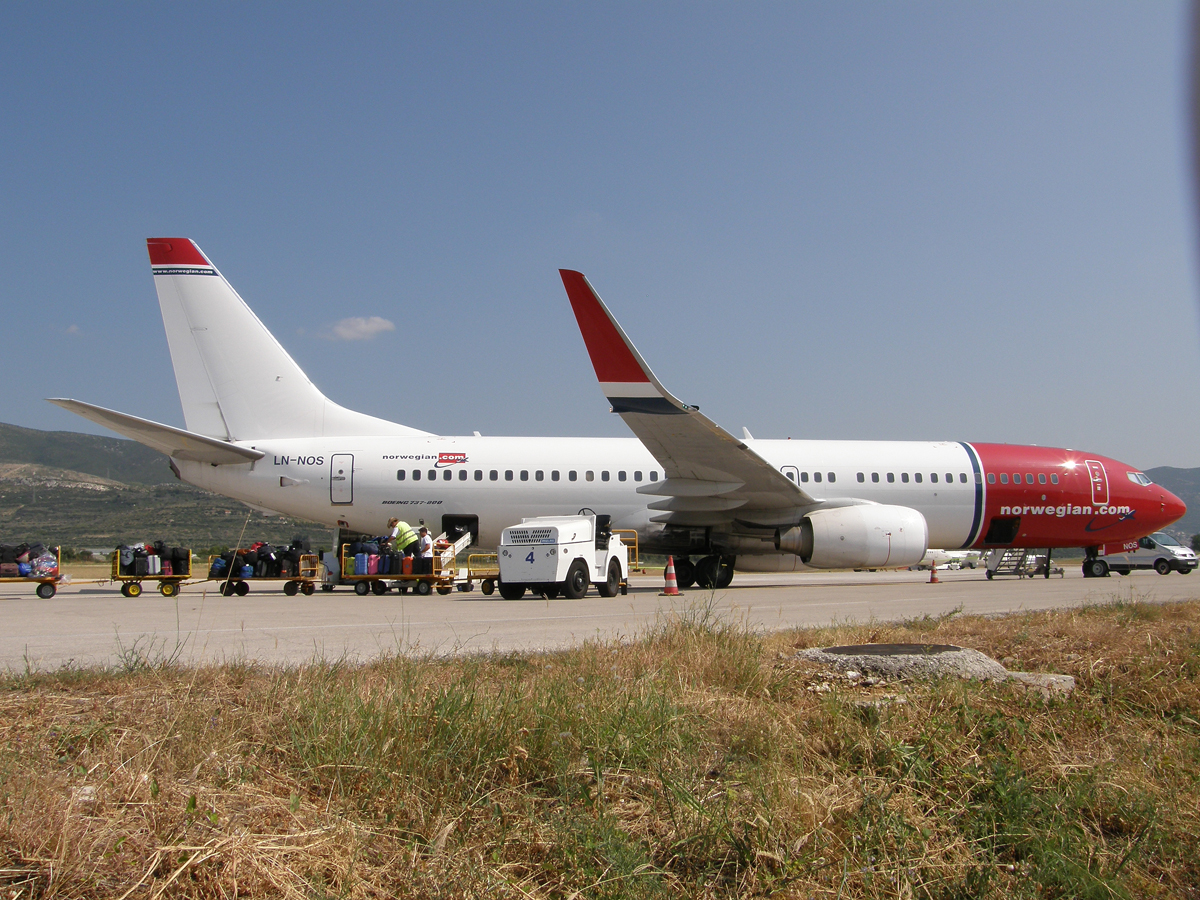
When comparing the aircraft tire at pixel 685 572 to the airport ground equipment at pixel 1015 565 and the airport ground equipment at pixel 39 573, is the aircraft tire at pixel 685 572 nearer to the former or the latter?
the airport ground equipment at pixel 1015 565

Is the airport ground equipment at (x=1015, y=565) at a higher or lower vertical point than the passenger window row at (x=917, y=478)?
lower

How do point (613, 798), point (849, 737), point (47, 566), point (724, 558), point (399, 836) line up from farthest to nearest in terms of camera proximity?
point (724, 558)
point (47, 566)
point (849, 737)
point (613, 798)
point (399, 836)

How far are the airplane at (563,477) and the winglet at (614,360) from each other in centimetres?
141

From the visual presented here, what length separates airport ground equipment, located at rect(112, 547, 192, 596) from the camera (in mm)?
16547

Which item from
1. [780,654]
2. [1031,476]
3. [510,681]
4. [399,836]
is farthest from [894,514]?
[399,836]

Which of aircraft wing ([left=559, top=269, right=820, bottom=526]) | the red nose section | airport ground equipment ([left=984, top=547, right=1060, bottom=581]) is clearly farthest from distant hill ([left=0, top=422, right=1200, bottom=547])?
aircraft wing ([left=559, top=269, right=820, bottom=526])

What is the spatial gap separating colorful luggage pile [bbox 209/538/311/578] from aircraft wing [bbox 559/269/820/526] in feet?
24.1

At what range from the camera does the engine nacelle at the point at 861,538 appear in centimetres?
1694

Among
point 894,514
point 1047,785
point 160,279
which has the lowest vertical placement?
point 1047,785

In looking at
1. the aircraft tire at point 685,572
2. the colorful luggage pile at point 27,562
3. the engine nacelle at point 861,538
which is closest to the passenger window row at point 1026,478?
the engine nacelle at point 861,538

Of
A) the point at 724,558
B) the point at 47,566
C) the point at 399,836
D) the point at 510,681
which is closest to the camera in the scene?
the point at 399,836

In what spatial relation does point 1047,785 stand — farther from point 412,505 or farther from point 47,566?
point 47,566

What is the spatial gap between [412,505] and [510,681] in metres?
15.0

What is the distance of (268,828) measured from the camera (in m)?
2.82
